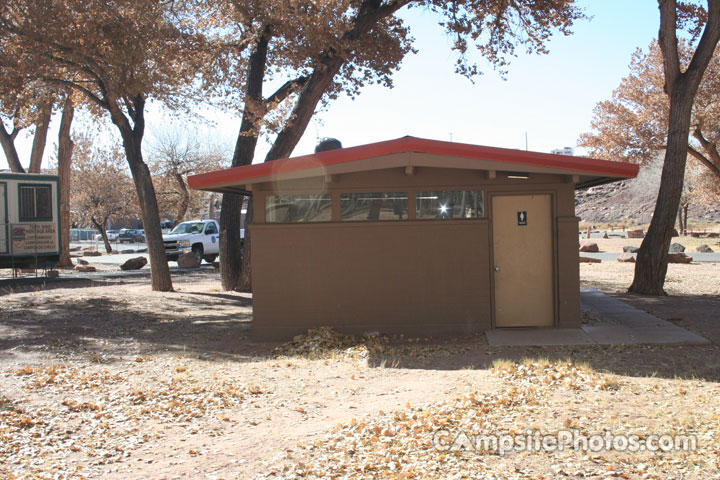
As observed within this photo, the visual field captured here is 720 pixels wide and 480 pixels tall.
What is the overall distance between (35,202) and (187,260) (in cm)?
729

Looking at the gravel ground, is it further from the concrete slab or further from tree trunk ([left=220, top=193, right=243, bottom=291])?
tree trunk ([left=220, top=193, right=243, bottom=291])

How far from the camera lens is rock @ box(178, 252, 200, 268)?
Result: 24.9m

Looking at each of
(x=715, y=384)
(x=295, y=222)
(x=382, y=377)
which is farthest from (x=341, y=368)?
(x=715, y=384)

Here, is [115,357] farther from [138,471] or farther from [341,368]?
[138,471]

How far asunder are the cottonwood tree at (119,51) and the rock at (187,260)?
942cm

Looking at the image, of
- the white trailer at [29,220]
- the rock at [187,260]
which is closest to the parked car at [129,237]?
the rock at [187,260]

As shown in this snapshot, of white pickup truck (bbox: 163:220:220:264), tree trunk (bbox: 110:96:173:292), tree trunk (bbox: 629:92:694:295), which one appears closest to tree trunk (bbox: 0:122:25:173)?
white pickup truck (bbox: 163:220:220:264)

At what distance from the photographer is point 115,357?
348 inches

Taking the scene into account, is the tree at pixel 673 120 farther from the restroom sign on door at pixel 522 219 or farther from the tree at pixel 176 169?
the tree at pixel 176 169

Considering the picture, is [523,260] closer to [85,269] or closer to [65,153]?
[85,269]

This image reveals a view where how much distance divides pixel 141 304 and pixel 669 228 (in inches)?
449

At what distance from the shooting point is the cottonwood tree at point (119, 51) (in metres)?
12.4

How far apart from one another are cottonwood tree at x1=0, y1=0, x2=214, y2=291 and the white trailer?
164 inches

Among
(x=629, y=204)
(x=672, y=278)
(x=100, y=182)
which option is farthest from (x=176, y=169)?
(x=629, y=204)
